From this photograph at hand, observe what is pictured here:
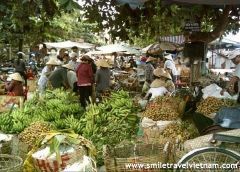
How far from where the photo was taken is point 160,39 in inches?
813

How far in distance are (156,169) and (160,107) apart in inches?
95.2

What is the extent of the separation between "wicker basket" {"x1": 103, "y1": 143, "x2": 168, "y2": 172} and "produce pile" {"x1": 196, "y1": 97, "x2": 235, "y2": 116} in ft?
7.73

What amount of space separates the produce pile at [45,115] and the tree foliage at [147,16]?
16.4 ft

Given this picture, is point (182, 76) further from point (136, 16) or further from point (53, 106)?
point (53, 106)

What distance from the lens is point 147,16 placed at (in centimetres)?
1352

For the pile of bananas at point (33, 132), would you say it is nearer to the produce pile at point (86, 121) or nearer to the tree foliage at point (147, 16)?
the produce pile at point (86, 121)

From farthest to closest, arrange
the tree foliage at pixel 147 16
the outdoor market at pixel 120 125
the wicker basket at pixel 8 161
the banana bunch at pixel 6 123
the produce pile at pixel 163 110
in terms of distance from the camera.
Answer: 1. the tree foliage at pixel 147 16
2. the banana bunch at pixel 6 123
3. the produce pile at pixel 163 110
4. the wicker basket at pixel 8 161
5. the outdoor market at pixel 120 125

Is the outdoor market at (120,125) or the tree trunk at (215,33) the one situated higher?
the tree trunk at (215,33)

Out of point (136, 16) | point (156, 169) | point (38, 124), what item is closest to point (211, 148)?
point (156, 169)

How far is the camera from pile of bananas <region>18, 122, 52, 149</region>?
635cm

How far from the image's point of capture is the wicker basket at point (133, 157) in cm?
475

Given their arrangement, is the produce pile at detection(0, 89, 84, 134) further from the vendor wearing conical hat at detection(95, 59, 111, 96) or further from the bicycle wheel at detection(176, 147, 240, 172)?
the vendor wearing conical hat at detection(95, 59, 111, 96)

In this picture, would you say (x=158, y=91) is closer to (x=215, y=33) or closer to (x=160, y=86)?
(x=160, y=86)

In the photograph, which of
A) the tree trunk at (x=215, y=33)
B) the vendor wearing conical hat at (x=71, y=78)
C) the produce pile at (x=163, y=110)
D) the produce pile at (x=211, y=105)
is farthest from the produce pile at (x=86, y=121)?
the tree trunk at (x=215, y=33)
